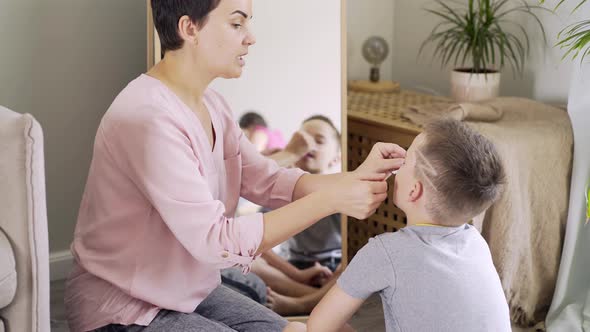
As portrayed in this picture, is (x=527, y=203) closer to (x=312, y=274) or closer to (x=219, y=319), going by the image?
(x=312, y=274)

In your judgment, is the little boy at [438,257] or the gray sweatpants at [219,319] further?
the gray sweatpants at [219,319]

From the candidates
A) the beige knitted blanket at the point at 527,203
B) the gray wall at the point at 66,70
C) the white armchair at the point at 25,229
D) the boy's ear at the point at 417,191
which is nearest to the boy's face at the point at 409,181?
the boy's ear at the point at 417,191

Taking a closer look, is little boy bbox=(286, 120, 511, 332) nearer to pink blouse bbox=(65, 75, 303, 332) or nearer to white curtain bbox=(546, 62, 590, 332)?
pink blouse bbox=(65, 75, 303, 332)

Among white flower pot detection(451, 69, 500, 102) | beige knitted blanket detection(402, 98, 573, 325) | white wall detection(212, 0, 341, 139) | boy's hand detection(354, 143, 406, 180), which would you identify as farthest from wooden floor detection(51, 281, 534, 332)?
boy's hand detection(354, 143, 406, 180)

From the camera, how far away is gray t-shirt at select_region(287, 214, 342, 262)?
8.46ft

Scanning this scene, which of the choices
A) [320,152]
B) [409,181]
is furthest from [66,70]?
[409,181]

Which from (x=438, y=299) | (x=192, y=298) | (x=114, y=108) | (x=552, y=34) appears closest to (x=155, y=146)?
(x=114, y=108)

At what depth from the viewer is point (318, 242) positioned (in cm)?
260

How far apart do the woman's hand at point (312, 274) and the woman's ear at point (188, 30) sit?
1.23m

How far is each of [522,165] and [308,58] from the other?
2.45 ft

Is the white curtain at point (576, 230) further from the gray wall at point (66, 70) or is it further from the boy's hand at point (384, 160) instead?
the gray wall at point (66, 70)

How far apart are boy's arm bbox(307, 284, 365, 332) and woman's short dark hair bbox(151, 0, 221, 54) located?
0.56 meters

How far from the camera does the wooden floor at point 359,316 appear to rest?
2.44 m

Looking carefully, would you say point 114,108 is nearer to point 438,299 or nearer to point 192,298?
point 192,298
